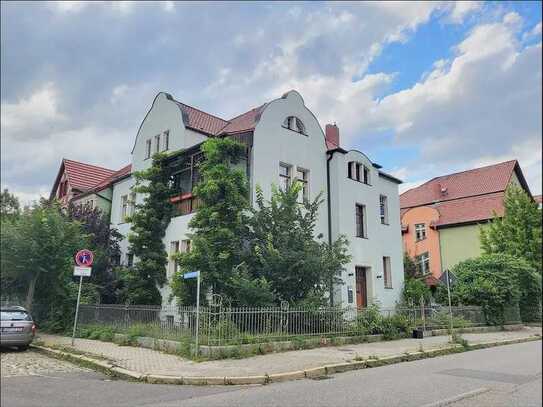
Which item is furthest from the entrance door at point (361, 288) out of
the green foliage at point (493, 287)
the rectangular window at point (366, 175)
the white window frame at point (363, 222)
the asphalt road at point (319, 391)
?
the asphalt road at point (319, 391)

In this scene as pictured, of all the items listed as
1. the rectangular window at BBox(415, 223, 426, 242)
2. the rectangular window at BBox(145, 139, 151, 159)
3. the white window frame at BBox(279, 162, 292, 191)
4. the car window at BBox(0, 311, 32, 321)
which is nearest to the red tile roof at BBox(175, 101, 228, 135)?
the rectangular window at BBox(145, 139, 151, 159)

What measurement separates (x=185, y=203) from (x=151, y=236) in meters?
2.25

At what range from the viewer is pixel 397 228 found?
88.3 feet

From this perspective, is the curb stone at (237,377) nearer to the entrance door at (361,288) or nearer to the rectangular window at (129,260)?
the entrance door at (361,288)

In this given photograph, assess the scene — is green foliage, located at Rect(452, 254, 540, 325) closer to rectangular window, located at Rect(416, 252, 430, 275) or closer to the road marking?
rectangular window, located at Rect(416, 252, 430, 275)

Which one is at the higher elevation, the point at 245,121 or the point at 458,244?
the point at 245,121

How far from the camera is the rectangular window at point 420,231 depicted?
36688mm

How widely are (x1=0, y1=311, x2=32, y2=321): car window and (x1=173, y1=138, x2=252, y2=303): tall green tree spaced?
16.4 feet

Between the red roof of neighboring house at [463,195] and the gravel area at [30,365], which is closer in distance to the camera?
the gravel area at [30,365]

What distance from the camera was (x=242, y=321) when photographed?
13461 mm

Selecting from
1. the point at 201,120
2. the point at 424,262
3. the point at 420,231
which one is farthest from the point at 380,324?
the point at 420,231

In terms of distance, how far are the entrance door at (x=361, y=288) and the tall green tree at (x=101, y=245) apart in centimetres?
1196

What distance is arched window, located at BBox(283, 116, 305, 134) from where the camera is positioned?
2196cm

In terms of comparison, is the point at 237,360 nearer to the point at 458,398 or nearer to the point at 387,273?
the point at 458,398
